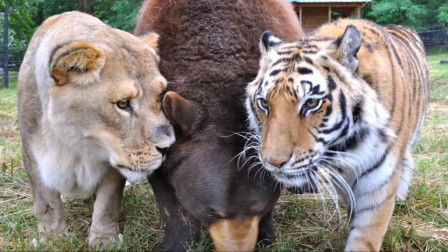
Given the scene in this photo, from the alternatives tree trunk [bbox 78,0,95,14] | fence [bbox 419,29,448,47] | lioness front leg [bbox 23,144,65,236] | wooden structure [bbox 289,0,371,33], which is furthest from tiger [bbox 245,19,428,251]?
fence [bbox 419,29,448,47]

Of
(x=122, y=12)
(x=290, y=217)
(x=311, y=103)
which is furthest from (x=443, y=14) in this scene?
(x=311, y=103)

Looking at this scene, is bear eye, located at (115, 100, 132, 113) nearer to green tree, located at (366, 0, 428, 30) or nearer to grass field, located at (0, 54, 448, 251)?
grass field, located at (0, 54, 448, 251)

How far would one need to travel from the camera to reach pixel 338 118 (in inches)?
116

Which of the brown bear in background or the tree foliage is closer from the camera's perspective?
the brown bear in background

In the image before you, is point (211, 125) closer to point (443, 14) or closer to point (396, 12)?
point (396, 12)

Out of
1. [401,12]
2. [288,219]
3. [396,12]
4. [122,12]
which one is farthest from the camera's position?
[401,12]

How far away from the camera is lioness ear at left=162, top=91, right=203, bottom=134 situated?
3.01 meters

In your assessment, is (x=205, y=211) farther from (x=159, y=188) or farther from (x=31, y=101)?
(x=31, y=101)

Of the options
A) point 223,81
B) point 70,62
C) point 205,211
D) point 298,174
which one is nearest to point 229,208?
point 205,211

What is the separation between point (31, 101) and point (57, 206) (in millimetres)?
792

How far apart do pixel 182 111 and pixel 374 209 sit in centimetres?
136

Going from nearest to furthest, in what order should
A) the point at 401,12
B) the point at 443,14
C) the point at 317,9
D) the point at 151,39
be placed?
the point at 151,39, the point at 317,9, the point at 443,14, the point at 401,12

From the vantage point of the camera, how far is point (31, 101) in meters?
3.64

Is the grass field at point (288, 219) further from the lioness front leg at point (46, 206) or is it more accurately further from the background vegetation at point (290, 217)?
the lioness front leg at point (46, 206)
